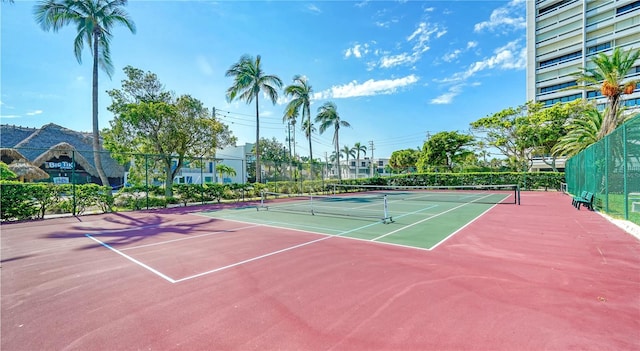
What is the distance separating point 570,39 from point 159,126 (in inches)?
2476

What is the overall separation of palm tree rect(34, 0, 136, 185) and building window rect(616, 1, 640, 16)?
6331cm

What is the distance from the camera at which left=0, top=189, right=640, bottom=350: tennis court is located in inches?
116

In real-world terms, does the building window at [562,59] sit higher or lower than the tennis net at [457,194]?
higher

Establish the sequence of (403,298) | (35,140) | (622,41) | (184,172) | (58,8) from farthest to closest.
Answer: (622,41), (184,172), (35,140), (58,8), (403,298)

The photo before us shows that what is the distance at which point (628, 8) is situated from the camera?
40469mm

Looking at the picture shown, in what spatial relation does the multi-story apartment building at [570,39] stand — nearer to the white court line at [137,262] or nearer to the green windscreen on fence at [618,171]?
the green windscreen on fence at [618,171]

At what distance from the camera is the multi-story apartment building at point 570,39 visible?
132 ft

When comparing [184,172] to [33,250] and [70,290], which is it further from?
[70,290]

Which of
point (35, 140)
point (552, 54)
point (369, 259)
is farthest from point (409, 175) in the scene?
point (35, 140)

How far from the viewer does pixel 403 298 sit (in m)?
3.86

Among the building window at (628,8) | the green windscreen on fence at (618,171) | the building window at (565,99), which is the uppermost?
the building window at (628,8)

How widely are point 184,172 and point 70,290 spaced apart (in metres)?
37.0

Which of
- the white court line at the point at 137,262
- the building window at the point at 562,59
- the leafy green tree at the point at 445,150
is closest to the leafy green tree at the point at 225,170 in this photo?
the leafy green tree at the point at 445,150

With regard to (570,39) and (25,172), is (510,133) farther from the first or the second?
(25,172)
